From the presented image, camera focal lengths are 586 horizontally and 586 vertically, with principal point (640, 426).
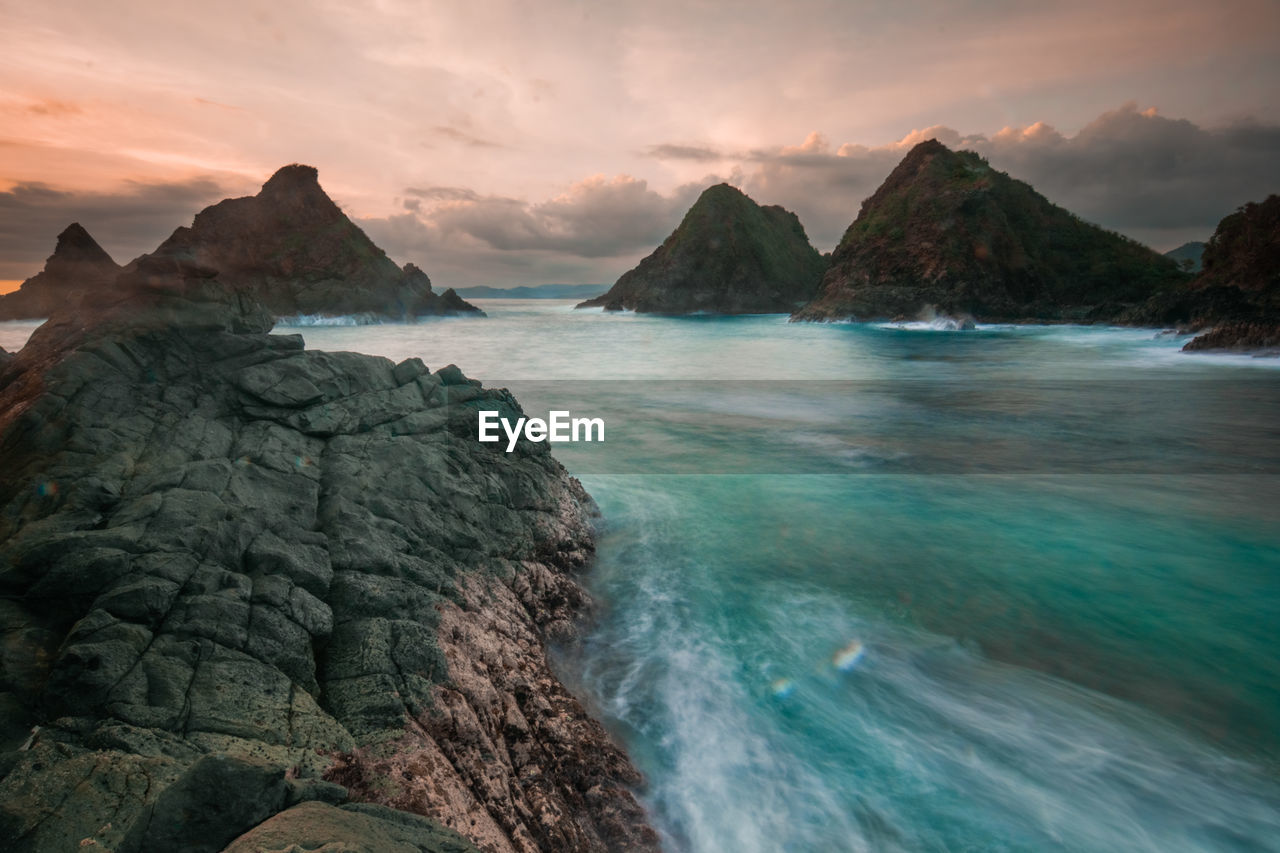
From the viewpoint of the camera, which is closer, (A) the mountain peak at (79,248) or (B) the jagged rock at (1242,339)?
(A) the mountain peak at (79,248)

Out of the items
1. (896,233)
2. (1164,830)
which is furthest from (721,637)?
(896,233)

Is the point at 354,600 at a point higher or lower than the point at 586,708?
higher

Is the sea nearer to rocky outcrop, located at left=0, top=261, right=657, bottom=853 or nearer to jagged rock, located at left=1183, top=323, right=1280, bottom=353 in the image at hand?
rocky outcrop, located at left=0, top=261, right=657, bottom=853

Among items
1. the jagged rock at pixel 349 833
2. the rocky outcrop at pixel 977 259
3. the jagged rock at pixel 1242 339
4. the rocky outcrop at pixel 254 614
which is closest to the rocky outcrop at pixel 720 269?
Result: the rocky outcrop at pixel 977 259

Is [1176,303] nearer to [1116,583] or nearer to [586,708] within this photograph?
[1116,583]

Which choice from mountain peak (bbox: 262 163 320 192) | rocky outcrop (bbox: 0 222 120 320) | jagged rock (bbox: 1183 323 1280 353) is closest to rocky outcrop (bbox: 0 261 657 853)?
rocky outcrop (bbox: 0 222 120 320)

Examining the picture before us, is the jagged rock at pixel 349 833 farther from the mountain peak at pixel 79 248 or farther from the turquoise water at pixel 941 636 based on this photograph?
the mountain peak at pixel 79 248

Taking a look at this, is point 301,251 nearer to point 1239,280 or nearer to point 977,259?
point 977,259
